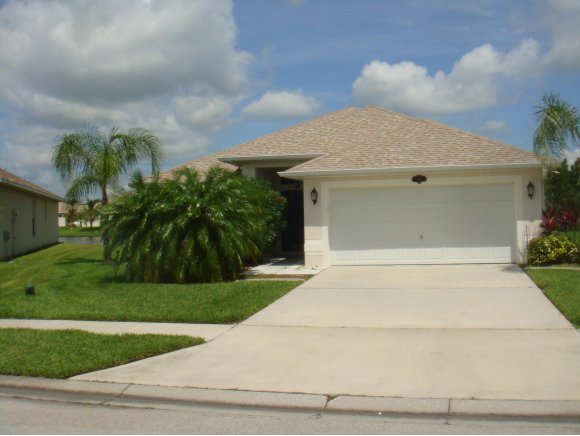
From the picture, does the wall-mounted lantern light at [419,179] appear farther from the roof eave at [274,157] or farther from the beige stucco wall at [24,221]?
the beige stucco wall at [24,221]

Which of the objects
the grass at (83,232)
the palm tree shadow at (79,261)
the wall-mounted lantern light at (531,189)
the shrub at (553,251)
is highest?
the wall-mounted lantern light at (531,189)

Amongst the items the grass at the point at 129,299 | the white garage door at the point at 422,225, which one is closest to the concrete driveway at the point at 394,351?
the grass at the point at 129,299

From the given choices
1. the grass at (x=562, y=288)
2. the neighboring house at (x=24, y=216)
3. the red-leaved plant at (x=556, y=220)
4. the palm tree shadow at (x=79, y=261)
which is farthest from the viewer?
→ the neighboring house at (x=24, y=216)

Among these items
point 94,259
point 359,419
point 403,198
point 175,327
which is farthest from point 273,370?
point 94,259

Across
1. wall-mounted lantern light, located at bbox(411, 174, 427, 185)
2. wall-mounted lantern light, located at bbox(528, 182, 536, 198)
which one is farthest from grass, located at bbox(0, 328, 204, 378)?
wall-mounted lantern light, located at bbox(528, 182, 536, 198)

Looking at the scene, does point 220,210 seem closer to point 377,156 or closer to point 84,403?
point 377,156

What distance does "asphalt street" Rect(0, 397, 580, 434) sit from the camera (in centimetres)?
550

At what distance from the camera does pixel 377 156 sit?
17.1m

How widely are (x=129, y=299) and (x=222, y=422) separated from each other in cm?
684

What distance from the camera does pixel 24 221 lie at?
26234 millimetres

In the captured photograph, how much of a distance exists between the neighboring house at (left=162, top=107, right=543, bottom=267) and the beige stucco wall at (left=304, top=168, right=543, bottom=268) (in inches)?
1.0

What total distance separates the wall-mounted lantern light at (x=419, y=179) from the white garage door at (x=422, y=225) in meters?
0.22

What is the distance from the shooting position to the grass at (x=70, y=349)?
7453mm

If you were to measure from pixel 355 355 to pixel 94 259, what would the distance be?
47.9ft
